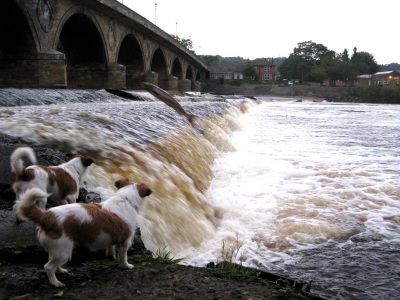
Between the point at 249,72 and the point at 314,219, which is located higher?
the point at 249,72

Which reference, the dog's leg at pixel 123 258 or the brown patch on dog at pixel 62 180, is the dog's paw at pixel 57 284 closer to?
the dog's leg at pixel 123 258

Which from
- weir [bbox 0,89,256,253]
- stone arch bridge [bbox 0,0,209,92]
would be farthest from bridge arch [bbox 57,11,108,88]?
weir [bbox 0,89,256,253]

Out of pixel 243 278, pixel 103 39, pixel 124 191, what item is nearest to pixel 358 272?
pixel 243 278

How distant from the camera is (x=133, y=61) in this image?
36031 mm

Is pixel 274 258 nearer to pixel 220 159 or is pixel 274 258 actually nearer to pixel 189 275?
pixel 189 275

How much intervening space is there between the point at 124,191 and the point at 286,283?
1.30m

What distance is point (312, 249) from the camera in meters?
4.11

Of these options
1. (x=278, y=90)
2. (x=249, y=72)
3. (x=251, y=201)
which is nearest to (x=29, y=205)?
(x=251, y=201)

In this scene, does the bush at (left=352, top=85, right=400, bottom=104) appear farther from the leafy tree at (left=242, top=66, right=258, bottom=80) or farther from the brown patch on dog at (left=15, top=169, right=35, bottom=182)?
the brown patch on dog at (left=15, top=169, right=35, bottom=182)

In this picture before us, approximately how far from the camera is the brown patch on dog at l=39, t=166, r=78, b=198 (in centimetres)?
296

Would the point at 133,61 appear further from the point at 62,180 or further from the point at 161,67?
the point at 62,180

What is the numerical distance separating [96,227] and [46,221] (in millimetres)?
291

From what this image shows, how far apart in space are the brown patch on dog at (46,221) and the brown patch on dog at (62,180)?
0.74 meters

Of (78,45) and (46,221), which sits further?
(78,45)
